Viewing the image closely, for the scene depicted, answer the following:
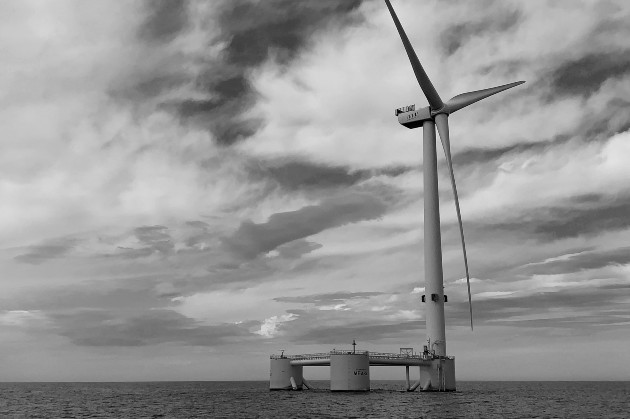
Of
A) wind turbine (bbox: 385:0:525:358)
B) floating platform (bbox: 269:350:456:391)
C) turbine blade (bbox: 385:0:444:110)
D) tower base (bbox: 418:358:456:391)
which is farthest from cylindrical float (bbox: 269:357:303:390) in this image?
turbine blade (bbox: 385:0:444:110)

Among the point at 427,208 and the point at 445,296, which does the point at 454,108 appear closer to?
the point at 427,208

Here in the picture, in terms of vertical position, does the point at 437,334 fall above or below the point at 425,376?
above

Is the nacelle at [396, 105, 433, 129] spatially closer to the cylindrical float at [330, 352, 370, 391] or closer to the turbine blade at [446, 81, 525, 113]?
the turbine blade at [446, 81, 525, 113]

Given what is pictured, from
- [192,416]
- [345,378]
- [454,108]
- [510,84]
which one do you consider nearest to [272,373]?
[345,378]

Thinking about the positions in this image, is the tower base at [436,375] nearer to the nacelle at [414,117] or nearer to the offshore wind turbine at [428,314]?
the offshore wind turbine at [428,314]

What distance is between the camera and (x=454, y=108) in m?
155

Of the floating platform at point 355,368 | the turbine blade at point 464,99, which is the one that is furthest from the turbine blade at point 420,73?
the floating platform at point 355,368

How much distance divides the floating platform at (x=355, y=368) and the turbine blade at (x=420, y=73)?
201 feet

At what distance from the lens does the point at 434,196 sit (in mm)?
154375

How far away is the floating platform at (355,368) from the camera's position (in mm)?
136250

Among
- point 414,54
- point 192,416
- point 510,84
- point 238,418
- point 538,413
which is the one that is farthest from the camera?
point 510,84

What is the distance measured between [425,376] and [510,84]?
233ft

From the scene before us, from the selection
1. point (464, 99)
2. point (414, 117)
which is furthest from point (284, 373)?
point (464, 99)

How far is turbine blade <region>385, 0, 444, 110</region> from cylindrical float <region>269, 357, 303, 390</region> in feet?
243
